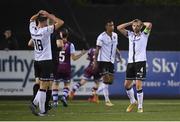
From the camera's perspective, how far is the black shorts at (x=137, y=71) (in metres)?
19.4

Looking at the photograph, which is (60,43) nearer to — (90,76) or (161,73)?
(90,76)

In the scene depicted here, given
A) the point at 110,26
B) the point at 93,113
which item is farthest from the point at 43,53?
the point at 110,26

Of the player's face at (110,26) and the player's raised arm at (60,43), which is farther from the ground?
the player's face at (110,26)

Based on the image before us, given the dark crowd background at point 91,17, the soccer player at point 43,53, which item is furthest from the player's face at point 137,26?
the dark crowd background at point 91,17

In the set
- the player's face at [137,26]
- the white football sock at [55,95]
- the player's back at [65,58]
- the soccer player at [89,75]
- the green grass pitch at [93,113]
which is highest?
the player's face at [137,26]

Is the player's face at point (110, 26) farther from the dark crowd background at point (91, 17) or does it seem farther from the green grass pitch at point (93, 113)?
the dark crowd background at point (91, 17)

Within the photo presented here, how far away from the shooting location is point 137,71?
63.8ft

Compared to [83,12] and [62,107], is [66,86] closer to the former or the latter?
A: [62,107]

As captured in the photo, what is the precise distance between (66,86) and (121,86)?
4.59 m

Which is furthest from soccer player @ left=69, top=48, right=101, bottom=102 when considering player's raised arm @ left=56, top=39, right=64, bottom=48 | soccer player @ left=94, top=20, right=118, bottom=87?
player's raised arm @ left=56, top=39, right=64, bottom=48

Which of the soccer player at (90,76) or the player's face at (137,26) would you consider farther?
the soccer player at (90,76)

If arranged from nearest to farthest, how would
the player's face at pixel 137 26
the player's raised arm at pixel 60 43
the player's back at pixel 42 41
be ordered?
the player's back at pixel 42 41 < the player's face at pixel 137 26 < the player's raised arm at pixel 60 43

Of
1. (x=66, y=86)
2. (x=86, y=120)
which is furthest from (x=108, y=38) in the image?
(x=86, y=120)

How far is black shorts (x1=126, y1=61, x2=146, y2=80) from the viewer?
63.6 ft
